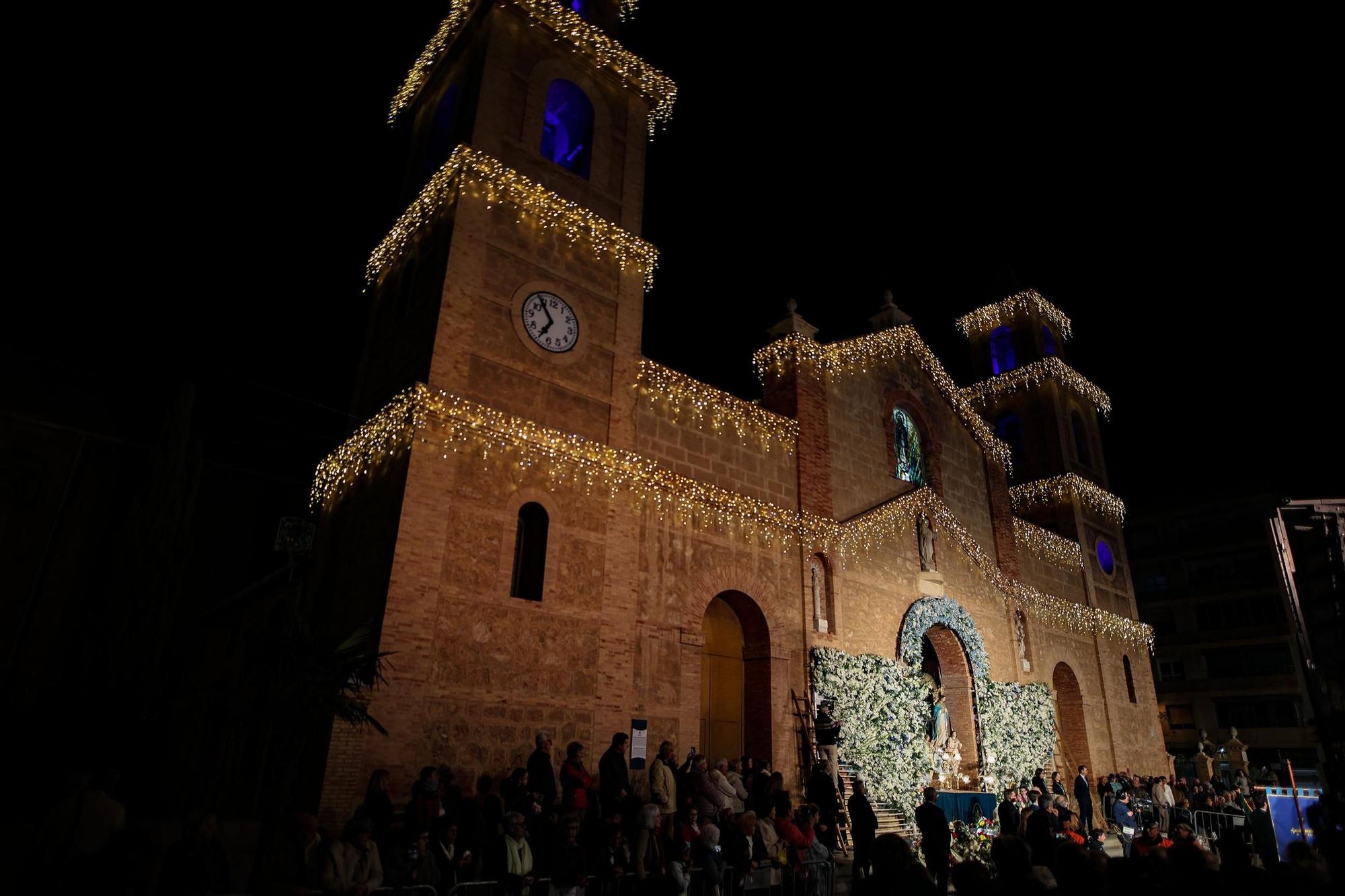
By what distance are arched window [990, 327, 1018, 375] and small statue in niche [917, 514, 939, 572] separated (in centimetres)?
1221

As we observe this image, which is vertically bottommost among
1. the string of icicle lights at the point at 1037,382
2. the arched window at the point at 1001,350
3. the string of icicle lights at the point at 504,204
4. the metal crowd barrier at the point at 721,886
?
the metal crowd barrier at the point at 721,886

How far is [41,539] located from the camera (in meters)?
21.4

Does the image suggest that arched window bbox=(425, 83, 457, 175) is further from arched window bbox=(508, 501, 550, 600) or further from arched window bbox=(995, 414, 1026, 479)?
arched window bbox=(995, 414, 1026, 479)

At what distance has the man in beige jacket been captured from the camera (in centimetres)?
1107

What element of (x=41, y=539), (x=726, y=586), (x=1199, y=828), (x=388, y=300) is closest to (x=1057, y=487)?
(x=1199, y=828)

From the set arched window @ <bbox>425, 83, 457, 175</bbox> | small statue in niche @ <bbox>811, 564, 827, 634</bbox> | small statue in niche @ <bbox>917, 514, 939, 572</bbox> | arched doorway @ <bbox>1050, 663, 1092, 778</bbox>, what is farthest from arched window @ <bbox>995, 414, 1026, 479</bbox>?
arched window @ <bbox>425, 83, 457, 175</bbox>

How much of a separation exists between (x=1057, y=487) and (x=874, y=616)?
1287 cm

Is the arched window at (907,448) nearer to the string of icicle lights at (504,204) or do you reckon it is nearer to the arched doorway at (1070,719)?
the arched doorway at (1070,719)

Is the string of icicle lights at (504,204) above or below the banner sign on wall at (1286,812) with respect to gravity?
above

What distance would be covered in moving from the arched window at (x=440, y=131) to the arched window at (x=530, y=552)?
7.81m

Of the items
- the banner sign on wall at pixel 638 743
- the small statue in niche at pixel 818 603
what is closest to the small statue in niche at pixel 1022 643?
the small statue in niche at pixel 818 603

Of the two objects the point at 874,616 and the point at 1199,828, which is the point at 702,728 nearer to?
the point at 874,616

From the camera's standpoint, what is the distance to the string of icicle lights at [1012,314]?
96.7 feet

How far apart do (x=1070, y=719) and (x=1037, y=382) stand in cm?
1126
